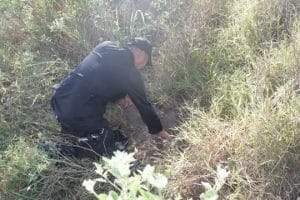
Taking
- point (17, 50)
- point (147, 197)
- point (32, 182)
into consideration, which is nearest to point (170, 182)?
point (32, 182)

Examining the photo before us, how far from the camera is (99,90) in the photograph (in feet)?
10.7

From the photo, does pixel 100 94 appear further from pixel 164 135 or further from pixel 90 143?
pixel 164 135

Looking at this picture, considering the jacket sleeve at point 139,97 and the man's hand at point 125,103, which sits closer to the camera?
the jacket sleeve at point 139,97

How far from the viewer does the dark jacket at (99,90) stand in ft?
10.4

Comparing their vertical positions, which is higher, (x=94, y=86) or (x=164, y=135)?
(x=94, y=86)

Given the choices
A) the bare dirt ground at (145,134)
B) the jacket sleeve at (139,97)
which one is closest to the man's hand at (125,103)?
the bare dirt ground at (145,134)

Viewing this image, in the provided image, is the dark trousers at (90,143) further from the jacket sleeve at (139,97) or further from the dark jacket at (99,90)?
the jacket sleeve at (139,97)

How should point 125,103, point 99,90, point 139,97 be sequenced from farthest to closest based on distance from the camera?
point 125,103, point 99,90, point 139,97

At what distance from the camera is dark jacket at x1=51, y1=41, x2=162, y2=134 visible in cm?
317

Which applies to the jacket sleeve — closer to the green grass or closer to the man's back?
the man's back

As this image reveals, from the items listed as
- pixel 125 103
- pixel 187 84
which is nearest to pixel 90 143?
pixel 125 103

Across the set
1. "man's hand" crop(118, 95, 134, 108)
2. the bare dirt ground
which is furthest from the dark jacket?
"man's hand" crop(118, 95, 134, 108)

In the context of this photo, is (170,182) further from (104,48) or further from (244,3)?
(244,3)

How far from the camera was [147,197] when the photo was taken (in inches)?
51.9
